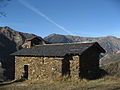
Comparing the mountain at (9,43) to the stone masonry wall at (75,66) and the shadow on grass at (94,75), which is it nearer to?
the shadow on grass at (94,75)

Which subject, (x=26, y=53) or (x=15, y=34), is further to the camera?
(x=15, y=34)

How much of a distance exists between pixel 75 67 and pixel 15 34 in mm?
105529

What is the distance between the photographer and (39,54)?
2092 cm

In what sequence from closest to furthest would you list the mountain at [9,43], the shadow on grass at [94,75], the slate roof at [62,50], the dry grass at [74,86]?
the dry grass at [74,86] < the slate roof at [62,50] < the shadow on grass at [94,75] < the mountain at [9,43]

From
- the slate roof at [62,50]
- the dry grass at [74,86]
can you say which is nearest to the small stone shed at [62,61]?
the slate roof at [62,50]

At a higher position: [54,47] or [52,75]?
[54,47]

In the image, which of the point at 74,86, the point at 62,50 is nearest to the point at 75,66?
the point at 62,50

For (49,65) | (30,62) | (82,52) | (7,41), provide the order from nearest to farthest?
1. (82,52)
2. (49,65)
3. (30,62)
4. (7,41)

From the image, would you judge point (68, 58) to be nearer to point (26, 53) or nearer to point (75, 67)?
point (75, 67)

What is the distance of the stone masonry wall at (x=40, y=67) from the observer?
63.6 feet

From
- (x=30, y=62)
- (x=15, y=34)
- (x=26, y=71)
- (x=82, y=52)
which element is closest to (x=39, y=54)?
(x=30, y=62)

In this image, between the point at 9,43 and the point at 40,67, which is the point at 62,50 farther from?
the point at 9,43

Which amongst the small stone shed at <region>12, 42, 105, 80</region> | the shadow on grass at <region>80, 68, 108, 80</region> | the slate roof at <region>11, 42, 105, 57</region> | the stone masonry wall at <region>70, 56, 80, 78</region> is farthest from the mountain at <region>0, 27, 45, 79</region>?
the stone masonry wall at <region>70, 56, 80, 78</region>

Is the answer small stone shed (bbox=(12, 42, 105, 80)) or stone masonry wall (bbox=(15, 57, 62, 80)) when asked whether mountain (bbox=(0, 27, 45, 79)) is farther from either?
small stone shed (bbox=(12, 42, 105, 80))
